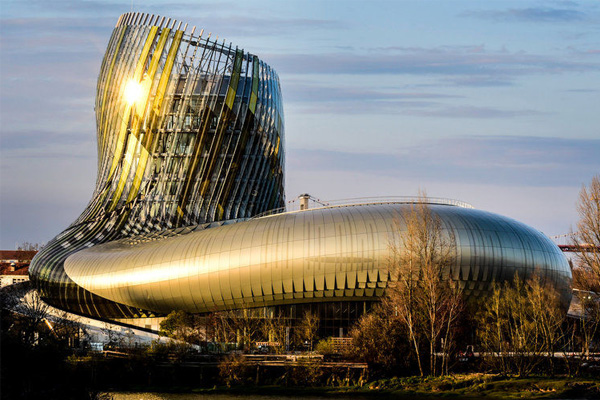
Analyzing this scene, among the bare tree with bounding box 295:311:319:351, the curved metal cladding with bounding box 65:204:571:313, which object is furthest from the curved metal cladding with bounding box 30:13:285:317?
the bare tree with bounding box 295:311:319:351

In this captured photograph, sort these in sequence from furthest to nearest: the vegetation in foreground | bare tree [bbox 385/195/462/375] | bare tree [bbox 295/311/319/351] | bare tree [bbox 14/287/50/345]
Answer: bare tree [bbox 295/311/319/351] < bare tree [bbox 385/195/462/375] < the vegetation in foreground < bare tree [bbox 14/287/50/345]

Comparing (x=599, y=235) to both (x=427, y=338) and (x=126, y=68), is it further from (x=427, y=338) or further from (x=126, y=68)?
(x=126, y=68)

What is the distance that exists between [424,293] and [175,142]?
144ft

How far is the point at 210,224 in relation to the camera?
83625mm

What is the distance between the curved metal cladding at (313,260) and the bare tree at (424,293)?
5.20 meters

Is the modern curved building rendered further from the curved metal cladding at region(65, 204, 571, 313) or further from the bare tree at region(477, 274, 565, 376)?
the bare tree at region(477, 274, 565, 376)

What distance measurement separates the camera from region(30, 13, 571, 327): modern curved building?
68.1 m

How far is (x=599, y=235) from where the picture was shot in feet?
220

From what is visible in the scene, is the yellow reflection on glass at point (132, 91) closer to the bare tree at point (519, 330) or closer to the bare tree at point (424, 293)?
the bare tree at point (424, 293)

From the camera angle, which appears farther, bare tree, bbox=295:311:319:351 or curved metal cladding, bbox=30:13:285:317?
curved metal cladding, bbox=30:13:285:317

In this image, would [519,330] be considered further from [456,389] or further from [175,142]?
[175,142]

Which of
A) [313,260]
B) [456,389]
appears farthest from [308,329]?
[456,389]

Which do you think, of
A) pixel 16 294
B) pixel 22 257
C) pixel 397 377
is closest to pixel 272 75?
pixel 16 294

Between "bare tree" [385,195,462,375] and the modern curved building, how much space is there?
525 cm
